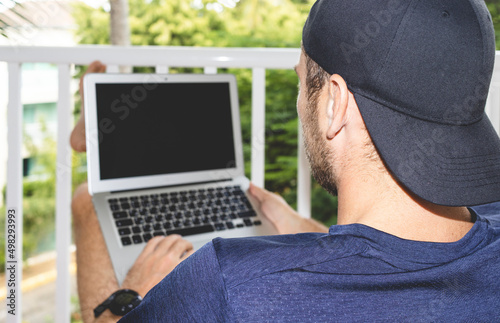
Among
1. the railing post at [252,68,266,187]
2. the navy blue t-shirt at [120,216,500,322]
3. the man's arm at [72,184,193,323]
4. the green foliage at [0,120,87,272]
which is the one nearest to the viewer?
the navy blue t-shirt at [120,216,500,322]

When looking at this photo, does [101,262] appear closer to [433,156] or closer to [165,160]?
[165,160]

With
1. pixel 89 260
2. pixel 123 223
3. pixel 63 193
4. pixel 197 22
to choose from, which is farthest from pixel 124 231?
pixel 197 22

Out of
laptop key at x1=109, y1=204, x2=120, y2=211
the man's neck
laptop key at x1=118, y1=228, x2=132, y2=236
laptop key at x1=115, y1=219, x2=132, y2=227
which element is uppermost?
the man's neck

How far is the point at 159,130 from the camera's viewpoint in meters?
1.46

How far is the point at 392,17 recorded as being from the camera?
0.75 m

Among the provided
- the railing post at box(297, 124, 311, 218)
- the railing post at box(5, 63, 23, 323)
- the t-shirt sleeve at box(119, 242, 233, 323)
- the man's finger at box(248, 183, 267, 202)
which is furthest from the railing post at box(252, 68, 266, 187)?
the t-shirt sleeve at box(119, 242, 233, 323)

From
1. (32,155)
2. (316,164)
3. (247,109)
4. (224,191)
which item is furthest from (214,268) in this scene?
(32,155)

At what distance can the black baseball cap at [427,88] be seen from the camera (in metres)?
0.75

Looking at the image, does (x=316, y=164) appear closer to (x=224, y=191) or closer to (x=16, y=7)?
(x=224, y=191)

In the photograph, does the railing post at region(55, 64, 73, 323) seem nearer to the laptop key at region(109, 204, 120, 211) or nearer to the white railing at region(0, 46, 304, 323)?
the white railing at region(0, 46, 304, 323)

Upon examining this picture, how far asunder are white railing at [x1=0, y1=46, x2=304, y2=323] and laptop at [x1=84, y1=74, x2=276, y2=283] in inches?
6.7

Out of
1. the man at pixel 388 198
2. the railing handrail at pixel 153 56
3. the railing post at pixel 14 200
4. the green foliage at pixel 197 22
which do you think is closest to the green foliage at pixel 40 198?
the green foliage at pixel 197 22

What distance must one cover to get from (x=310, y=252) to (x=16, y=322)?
52.7 inches

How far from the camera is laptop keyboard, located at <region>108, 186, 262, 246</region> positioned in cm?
130
